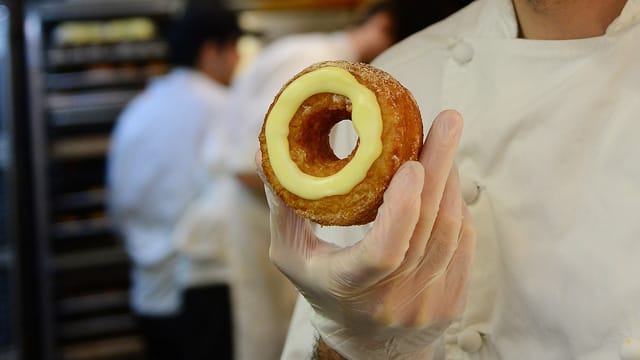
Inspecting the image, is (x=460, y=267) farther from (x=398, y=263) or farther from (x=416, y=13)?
(x=416, y=13)

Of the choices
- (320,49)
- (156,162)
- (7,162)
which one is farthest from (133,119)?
(320,49)

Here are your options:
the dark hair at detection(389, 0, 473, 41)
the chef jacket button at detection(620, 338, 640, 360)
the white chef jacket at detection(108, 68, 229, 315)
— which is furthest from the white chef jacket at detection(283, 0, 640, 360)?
the white chef jacket at detection(108, 68, 229, 315)

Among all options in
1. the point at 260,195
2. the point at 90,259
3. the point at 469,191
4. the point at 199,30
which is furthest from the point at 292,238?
the point at 90,259

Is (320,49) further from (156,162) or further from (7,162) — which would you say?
(7,162)

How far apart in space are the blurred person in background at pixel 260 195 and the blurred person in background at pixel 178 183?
29cm

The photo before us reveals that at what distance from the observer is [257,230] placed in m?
2.85

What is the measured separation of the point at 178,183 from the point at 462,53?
2.51 metres

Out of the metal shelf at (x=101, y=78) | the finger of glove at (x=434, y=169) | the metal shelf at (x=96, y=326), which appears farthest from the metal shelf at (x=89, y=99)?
Answer: the finger of glove at (x=434, y=169)

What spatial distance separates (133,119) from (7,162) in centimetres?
58

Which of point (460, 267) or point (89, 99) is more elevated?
point (460, 267)

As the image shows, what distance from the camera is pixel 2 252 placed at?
372 cm

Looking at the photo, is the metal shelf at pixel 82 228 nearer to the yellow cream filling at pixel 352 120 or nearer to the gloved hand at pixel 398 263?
the gloved hand at pixel 398 263

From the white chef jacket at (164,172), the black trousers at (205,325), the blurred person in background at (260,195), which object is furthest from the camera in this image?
the white chef jacket at (164,172)

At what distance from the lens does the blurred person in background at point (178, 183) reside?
10.7 feet
